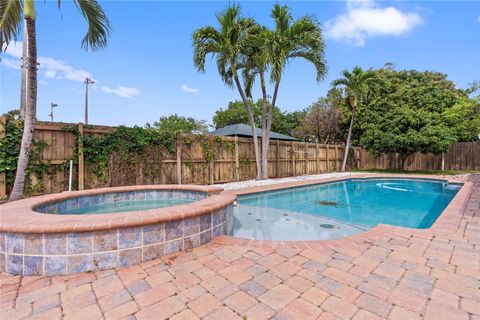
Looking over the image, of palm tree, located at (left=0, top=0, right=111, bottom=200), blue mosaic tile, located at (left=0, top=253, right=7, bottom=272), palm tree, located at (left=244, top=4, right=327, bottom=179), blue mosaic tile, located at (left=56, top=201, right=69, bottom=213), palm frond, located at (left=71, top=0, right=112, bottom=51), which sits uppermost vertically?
palm tree, located at (left=244, top=4, right=327, bottom=179)

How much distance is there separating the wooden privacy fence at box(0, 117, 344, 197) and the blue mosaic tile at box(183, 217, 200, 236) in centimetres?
502

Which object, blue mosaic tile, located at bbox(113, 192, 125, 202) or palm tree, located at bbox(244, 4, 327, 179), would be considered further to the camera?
palm tree, located at bbox(244, 4, 327, 179)

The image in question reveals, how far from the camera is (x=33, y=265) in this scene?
2.15 meters

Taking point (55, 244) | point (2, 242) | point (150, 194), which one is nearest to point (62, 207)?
point (150, 194)

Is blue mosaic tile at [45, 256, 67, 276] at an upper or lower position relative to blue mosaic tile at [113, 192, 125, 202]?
lower

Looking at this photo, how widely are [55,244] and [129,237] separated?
62 centimetres

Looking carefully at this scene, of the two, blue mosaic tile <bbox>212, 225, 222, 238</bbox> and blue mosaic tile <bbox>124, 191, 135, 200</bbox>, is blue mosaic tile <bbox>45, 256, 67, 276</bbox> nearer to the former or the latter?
blue mosaic tile <bbox>212, 225, 222, 238</bbox>

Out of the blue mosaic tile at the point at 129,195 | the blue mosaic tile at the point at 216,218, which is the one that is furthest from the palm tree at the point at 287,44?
the blue mosaic tile at the point at 216,218

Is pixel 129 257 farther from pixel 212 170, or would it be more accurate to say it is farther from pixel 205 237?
pixel 212 170

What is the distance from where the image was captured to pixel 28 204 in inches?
126

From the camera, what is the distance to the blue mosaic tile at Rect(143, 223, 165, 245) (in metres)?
2.41

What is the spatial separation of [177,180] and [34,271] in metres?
5.89

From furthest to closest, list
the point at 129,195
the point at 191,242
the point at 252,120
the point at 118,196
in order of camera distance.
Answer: the point at 252,120
the point at 129,195
the point at 118,196
the point at 191,242

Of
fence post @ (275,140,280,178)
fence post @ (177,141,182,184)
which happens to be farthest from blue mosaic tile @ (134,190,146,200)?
fence post @ (275,140,280,178)
